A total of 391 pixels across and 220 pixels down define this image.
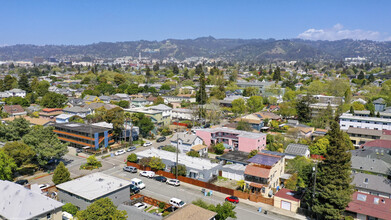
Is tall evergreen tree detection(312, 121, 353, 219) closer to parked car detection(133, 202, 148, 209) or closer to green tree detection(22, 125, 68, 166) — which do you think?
parked car detection(133, 202, 148, 209)

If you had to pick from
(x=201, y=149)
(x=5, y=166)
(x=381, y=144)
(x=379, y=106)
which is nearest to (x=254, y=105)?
(x=379, y=106)

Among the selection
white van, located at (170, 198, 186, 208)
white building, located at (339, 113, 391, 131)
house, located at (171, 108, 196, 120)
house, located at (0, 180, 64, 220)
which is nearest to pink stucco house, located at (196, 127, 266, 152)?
house, located at (171, 108, 196, 120)

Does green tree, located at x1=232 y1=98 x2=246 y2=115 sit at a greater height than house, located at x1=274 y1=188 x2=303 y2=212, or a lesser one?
greater

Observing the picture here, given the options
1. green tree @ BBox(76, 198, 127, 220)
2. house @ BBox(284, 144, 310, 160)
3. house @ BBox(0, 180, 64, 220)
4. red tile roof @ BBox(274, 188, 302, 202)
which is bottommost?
red tile roof @ BBox(274, 188, 302, 202)

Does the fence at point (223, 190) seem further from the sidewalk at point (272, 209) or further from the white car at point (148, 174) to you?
the white car at point (148, 174)

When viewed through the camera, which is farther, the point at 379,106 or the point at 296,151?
the point at 379,106

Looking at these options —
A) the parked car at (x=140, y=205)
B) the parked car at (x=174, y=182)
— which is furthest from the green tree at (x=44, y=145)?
the parked car at (x=174, y=182)

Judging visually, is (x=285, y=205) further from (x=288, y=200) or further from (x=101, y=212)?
(x=101, y=212)

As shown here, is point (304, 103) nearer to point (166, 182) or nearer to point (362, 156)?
point (362, 156)

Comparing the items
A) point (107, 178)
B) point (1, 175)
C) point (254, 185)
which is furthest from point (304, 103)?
point (1, 175)
